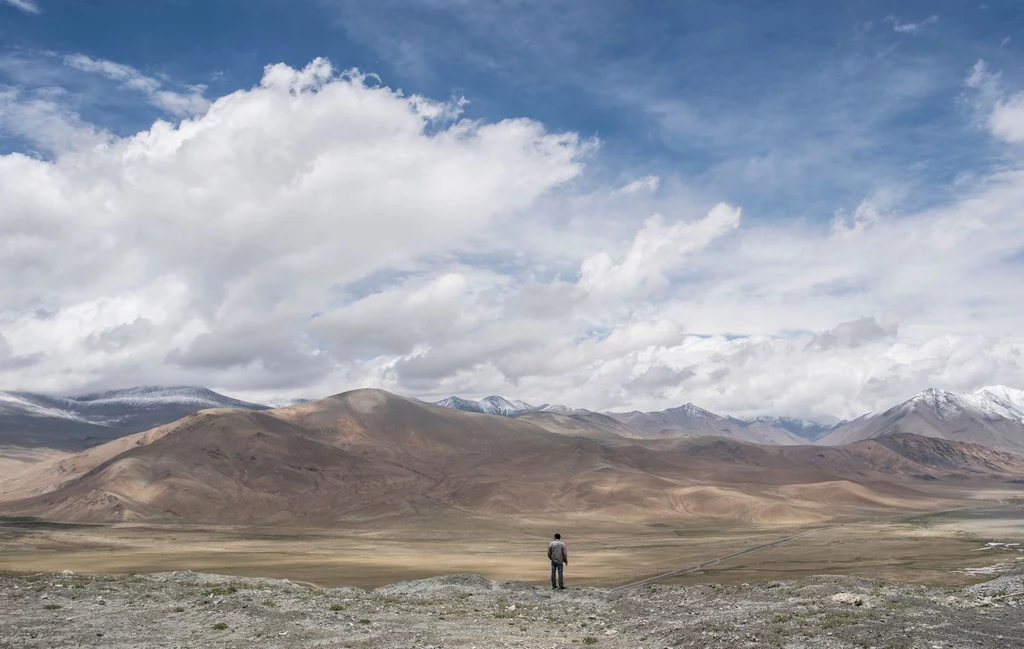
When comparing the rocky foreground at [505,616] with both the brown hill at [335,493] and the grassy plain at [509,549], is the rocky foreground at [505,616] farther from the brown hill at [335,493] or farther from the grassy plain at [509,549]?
the brown hill at [335,493]

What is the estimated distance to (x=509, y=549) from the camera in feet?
281

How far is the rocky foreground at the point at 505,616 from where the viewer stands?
19922 mm

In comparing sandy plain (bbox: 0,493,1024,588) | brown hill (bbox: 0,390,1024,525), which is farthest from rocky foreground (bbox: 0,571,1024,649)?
brown hill (bbox: 0,390,1024,525)

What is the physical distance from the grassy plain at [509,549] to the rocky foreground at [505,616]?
16.8 meters

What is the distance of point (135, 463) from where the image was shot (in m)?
172

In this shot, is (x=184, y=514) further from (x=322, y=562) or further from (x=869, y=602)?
(x=869, y=602)

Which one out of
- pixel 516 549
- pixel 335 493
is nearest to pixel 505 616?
pixel 516 549

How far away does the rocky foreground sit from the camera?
1992cm

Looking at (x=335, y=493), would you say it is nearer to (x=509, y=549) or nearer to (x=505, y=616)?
(x=509, y=549)

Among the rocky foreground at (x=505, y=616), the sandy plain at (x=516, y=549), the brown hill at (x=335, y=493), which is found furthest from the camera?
the brown hill at (x=335, y=493)

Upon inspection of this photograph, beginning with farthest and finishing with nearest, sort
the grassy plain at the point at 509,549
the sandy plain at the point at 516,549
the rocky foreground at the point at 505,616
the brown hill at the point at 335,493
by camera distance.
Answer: the brown hill at the point at 335,493 < the grassy plain at the point at 509,549 < the sandy plain at the point at 516,549 < the rocky foreground at the point at 505,616

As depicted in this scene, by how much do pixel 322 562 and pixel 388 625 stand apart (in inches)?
1930

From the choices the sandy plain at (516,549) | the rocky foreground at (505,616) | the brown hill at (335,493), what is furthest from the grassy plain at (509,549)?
the rocky foreground at (505,616)

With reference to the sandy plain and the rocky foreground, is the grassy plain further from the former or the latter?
the rocky foreground
